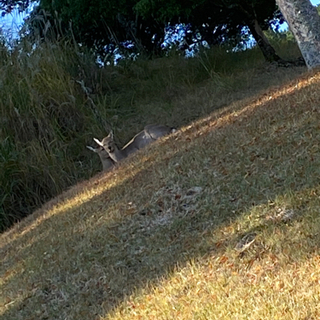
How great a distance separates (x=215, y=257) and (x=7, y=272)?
276cm

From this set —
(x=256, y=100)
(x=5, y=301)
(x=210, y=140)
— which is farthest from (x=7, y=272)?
(x=256, y=100)

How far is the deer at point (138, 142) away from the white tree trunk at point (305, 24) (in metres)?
2.41

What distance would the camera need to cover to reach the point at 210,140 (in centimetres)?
744

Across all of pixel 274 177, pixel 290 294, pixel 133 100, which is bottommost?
pixel 290 294

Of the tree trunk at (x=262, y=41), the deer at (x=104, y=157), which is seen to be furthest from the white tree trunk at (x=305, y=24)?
the tree trunk at (x=262, y=41)

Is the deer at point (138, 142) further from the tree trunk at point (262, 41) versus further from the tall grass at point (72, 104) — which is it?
the tree trunk at point (262, 41)

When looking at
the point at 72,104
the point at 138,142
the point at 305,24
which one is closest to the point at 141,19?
the point at 72,104

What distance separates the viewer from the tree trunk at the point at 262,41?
13022mm

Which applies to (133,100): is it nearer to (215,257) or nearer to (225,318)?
(215,257)

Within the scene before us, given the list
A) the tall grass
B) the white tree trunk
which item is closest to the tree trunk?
the tall grass

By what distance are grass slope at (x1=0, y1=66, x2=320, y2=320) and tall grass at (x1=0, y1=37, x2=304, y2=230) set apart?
6.84 feet

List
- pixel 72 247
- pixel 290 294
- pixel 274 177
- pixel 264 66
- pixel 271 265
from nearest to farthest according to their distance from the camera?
pixel 290 294 < pixel 271 265 < pixel 274 177 < pixel 72 247 < pixel 264 66

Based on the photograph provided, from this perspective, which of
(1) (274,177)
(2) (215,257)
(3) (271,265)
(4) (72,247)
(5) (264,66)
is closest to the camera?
(3) (271,265)

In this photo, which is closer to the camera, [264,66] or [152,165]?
[152,165]
